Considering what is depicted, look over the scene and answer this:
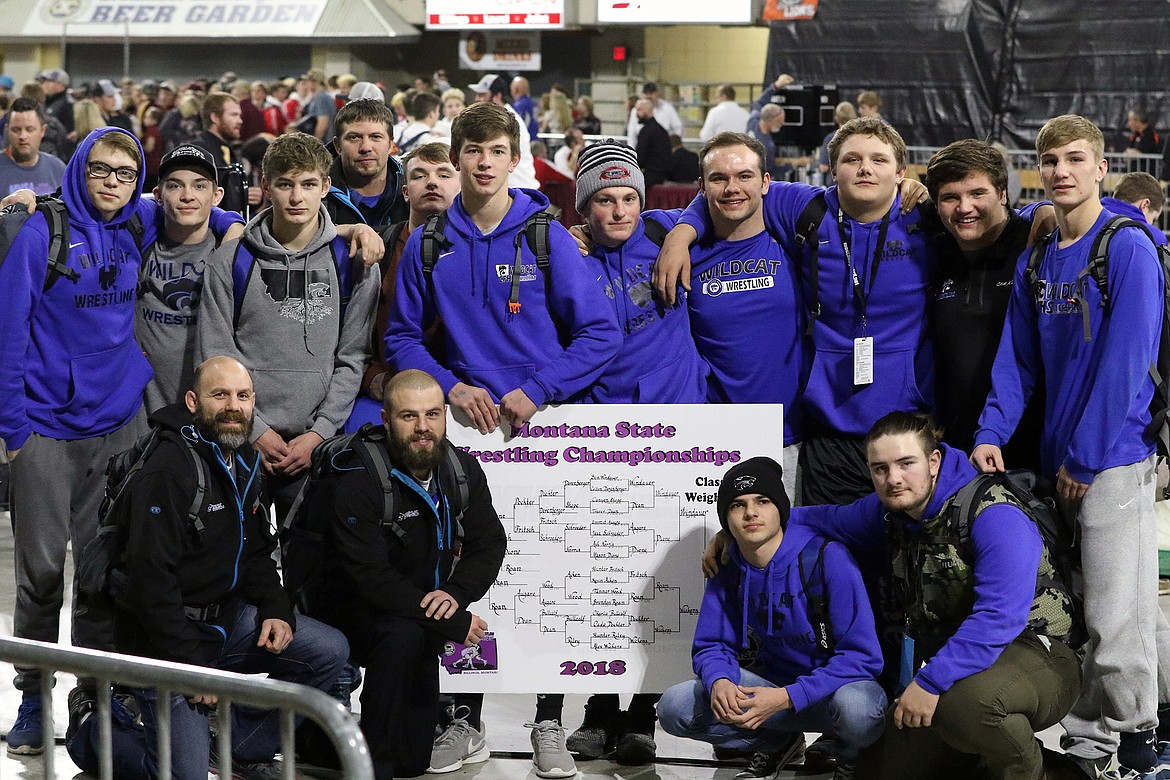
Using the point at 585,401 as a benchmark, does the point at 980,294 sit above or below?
above

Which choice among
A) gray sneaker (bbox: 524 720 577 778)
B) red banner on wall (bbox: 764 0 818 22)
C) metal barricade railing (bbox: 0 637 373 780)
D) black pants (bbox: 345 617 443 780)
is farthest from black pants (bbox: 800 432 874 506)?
red banner on wall (bbox: 764 0 818 22)

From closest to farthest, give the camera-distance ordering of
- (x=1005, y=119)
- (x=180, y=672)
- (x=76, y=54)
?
1. (x=180, y=672)
2. (x=1005, y=119)
3. (x=76, y=54)

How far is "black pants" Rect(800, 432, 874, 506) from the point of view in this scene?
4676mm

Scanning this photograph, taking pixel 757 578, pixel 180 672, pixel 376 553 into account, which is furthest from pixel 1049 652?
pixel 180 672

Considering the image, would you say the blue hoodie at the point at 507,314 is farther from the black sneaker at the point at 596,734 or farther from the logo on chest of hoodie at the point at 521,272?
the black sneaker at the point at 596,734

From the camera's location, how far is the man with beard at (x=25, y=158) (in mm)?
8820

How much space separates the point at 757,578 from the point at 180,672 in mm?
2155

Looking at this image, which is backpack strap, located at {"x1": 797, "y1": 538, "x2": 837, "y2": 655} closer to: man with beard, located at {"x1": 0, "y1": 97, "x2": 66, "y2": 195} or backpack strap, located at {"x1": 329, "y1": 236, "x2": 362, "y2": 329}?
backpack strap, located at {"x1": 329, "y1": 236, "x2": 362, "y2": 329}

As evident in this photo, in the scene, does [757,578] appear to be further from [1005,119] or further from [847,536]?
[1005,119]

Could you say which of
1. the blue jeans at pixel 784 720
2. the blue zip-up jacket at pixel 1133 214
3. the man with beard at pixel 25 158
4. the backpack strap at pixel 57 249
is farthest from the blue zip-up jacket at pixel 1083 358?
the man with beard at pixel 25 158

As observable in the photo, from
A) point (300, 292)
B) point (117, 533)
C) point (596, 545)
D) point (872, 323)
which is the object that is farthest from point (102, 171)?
point (872, 323)

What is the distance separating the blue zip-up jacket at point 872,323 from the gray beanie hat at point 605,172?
671 millimetres

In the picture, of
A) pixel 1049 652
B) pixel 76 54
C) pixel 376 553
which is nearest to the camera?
pixel 1049 652

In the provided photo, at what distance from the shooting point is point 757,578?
14.3 ft
